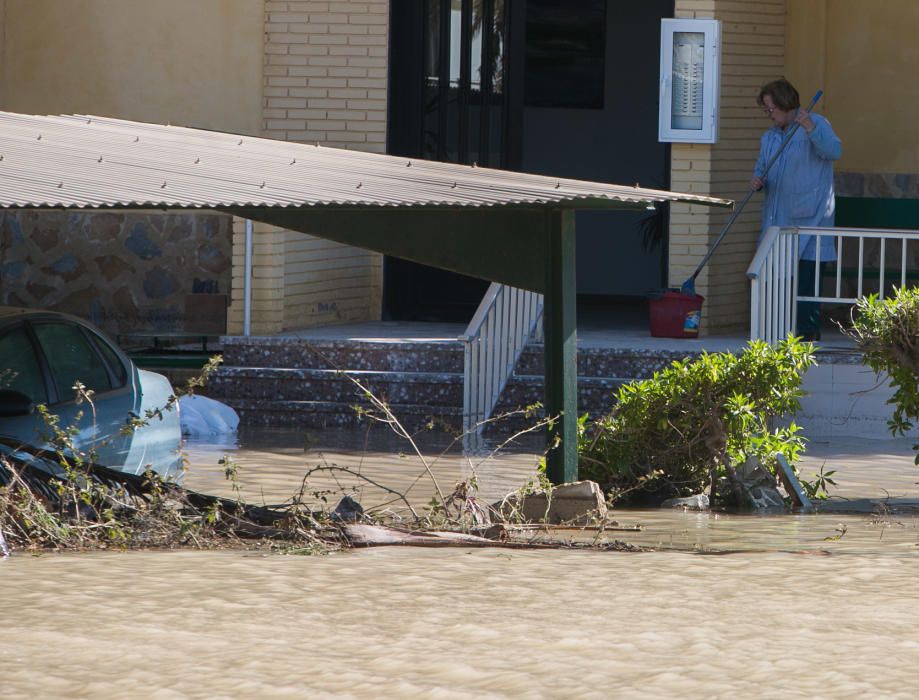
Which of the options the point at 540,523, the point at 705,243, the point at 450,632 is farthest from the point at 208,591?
the point at 705,243

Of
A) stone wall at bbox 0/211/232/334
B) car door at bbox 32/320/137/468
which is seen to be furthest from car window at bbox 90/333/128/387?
stone wall at bbox 0/211/232/334

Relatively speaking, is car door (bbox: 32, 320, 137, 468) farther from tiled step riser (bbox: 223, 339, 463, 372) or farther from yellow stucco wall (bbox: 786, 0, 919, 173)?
yellow stucco wall (bbox: 786, 0, 919, 173)

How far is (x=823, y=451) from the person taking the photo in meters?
11.4

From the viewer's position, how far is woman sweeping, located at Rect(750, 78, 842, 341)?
43.0 feet

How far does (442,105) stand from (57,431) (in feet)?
27.2

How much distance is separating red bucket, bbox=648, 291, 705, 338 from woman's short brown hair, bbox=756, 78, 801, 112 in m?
1.61

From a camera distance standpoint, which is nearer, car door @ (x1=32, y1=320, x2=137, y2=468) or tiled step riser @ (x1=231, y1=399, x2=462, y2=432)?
car door @ (x1=32, y1=320, x2=137, y2=468)

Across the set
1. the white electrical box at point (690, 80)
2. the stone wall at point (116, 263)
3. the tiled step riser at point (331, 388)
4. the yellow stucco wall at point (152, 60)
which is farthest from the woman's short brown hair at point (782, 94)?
the stone wall at point (116, 263)

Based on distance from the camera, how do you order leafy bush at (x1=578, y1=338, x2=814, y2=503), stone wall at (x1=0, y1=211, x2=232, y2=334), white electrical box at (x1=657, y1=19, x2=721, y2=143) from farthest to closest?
stone wall at (x1=0, y1=211, x2=232, y2=334)
white electrical box at (x1=657, y1=19, x2=721, y2=143)
leafy bush at (x1=578, y1=338, x2=814, y2=503)

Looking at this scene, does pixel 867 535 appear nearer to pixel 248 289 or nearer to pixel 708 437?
pixel 708 437

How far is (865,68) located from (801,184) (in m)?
2.04

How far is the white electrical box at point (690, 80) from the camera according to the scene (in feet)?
44.5

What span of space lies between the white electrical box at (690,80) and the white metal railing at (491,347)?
198 centimetres

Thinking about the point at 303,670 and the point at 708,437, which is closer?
the point at 303,670
